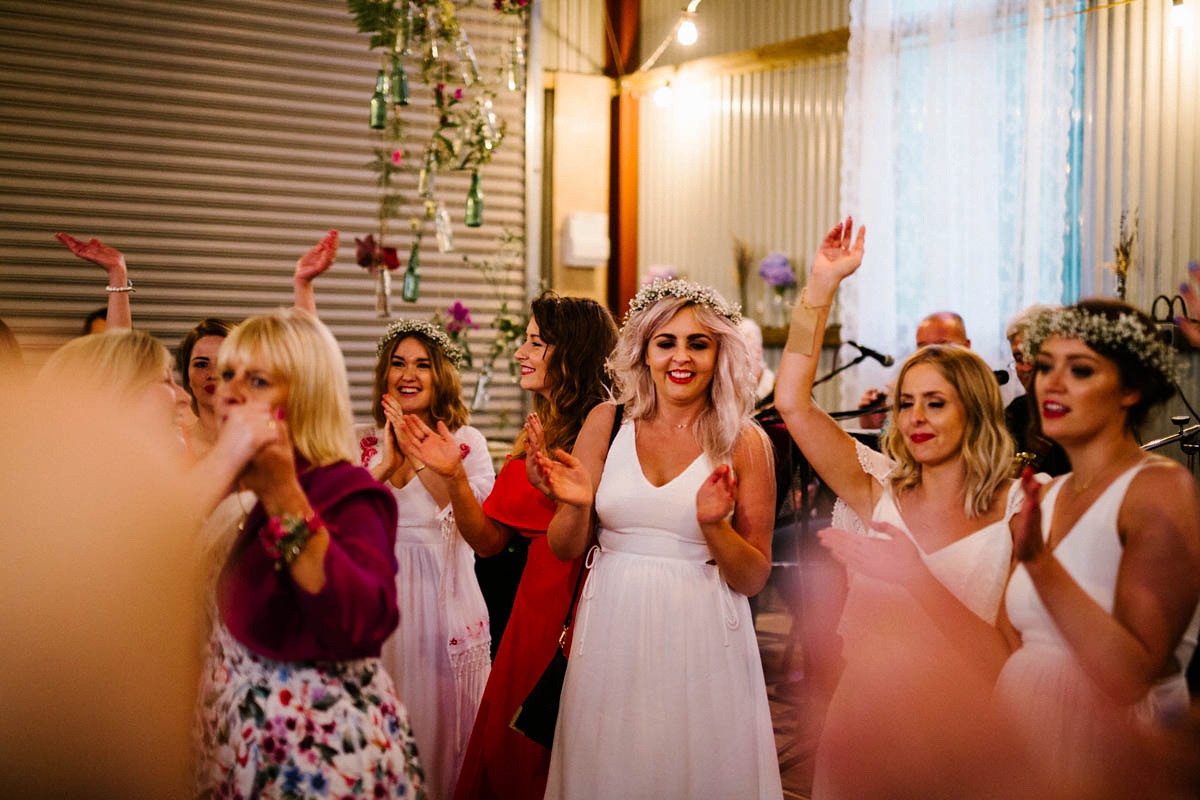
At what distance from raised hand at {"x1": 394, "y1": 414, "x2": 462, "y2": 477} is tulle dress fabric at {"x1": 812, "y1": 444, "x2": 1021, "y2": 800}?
123 cm

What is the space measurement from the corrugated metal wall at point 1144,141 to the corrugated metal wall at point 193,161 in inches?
138

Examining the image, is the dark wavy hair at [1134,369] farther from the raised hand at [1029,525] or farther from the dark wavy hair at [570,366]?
the dark wavy hair at [570,366]

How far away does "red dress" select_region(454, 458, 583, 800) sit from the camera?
300cm

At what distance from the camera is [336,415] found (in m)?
2.04

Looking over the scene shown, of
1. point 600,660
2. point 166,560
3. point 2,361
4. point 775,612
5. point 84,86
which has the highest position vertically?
point 84,86

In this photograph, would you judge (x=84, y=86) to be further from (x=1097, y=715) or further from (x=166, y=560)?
(x=1097, y=715)

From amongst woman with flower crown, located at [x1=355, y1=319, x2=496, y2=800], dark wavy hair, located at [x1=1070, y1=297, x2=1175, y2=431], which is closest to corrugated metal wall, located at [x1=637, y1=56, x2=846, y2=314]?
woman with flower crown, located at [x1=355, y1=319, x2=496, y2=800]

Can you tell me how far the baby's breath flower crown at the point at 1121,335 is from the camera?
75.7 inches

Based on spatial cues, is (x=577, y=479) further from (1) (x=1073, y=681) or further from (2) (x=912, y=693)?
(1) (x=1073, y=681)

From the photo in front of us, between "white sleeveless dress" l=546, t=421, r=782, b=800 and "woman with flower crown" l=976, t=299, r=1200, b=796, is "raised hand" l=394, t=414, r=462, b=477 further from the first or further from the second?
"woman with flower crown" l=976, t=299, r=1200, b=796

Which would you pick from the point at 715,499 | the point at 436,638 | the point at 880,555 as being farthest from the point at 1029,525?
the point at 436,638

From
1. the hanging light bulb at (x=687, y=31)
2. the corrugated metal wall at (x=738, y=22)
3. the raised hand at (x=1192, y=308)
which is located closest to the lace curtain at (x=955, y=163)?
the corrugated metal wall at (x=738, y=22)

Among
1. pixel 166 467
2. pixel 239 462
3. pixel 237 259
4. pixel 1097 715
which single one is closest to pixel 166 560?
pixel 166 467

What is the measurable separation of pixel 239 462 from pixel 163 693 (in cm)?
52
